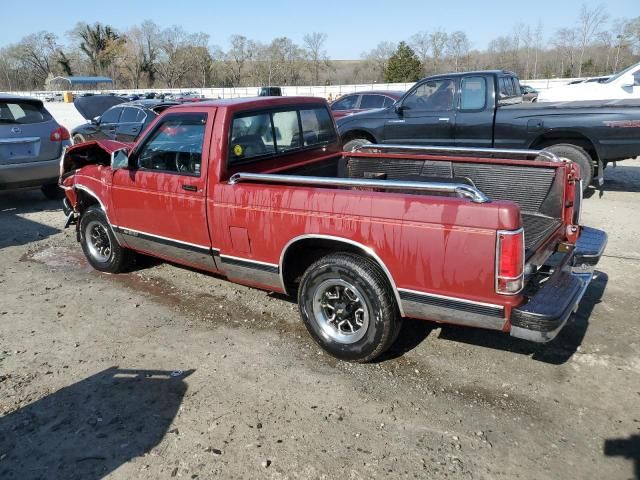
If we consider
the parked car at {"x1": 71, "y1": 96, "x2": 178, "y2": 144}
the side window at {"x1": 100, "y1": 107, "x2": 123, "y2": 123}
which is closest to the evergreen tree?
the parked car at {"x1": 71, "y1": 96, "x2": 178, "y2": 144}

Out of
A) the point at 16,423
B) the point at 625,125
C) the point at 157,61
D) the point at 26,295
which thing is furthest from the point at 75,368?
the point at 157,61

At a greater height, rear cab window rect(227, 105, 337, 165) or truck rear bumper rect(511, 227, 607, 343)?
rear cab window rect(227, 105, 337, 165)

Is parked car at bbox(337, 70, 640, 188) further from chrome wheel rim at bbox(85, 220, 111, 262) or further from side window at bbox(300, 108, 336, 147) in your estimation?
chrome wheel rim at bbox(85, 220, 111, 262)

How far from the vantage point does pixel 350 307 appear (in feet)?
11.4

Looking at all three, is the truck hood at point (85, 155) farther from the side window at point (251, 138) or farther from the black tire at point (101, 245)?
the side window at point (251, 138)

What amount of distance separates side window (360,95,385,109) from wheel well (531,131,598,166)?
5184 millimetres

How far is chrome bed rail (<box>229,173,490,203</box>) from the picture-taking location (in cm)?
282

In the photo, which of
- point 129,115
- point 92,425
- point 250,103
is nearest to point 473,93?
point 250,103

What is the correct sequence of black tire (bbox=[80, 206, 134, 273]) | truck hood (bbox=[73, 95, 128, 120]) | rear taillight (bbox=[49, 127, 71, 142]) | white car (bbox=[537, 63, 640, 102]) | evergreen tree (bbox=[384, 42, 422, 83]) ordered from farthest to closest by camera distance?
1. evergreen tree (bbox=[384, 42, 422, 83])
2. truck hood (bbox=[73, 95, 128, 120])
3. white car (bbox=[537, 63, 640, 102])
4. rear taillight (bbox=[49, 127, 71, 142])
5. black tire (bbox=[80, 206, 134, 273])

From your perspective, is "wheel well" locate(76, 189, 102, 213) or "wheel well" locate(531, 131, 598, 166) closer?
"wheel well" locate(76, 189, 102, 213)

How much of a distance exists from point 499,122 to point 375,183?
5857 millimetres

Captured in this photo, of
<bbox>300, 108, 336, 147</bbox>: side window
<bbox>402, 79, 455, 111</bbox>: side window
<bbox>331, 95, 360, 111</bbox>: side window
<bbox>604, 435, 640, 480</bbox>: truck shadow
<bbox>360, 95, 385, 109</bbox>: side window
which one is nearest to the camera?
<bbox>604, 435, 640, 480</bbox>: truck shadow

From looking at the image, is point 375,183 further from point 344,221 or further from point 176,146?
point 176,146

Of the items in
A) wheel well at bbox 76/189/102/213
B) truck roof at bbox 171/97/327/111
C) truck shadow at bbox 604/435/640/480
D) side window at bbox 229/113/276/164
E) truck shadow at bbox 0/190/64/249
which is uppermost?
truck roof at bbox 171/97/327/111
